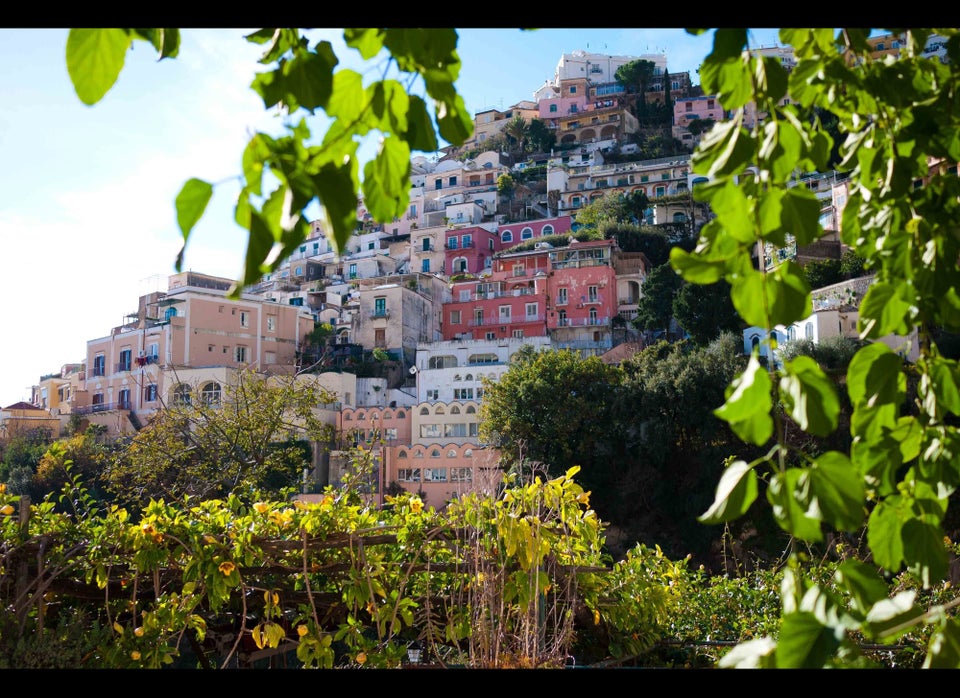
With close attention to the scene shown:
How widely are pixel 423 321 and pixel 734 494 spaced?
34335 millimetres

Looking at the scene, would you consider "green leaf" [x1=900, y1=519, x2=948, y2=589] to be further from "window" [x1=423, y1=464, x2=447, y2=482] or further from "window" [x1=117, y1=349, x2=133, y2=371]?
"window" [x1=117, y1=349, x2=133, y2=371]

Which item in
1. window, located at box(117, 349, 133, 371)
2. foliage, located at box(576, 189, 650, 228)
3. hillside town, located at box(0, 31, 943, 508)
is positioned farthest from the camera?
foliage, located at box(576, 189, 650, 228)

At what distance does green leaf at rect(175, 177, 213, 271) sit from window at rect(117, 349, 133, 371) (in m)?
33.7

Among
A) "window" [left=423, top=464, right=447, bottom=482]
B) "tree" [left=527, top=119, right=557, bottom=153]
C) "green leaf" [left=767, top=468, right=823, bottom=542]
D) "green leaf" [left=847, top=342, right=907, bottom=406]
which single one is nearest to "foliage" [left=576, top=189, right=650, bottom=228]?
"tree" [left=527, top=119, right=557, bottom=153]

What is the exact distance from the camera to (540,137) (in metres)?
59.8

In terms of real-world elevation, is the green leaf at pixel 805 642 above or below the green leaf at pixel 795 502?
below

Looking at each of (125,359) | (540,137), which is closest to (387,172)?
(125,359)

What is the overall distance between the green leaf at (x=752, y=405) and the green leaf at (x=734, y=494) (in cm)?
5

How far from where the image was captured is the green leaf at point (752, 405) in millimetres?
941

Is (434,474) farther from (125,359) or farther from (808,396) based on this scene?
(808,396)

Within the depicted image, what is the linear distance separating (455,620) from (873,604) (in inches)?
98.7

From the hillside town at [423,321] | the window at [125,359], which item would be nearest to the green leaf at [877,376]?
the hillside town at [423,321]

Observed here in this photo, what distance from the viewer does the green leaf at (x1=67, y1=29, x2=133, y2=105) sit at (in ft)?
2.92

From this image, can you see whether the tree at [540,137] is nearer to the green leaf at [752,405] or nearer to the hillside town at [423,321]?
the hillside town at [423,321]
